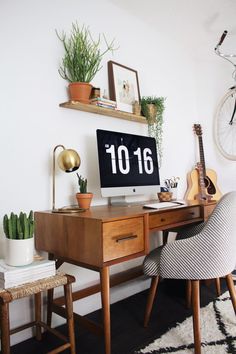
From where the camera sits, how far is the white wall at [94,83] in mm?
1634

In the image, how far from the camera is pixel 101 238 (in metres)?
1.28

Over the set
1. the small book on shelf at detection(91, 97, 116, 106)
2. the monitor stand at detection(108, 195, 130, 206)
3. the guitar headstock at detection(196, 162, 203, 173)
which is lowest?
the monitor stand at detection(108, 195, 130, 206)

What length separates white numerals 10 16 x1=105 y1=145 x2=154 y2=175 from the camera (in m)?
1.89

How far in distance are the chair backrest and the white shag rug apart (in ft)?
1.23

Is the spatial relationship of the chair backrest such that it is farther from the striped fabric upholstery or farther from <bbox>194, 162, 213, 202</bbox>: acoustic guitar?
<bbox>194, 162, 213, 202</bbox>: acoustic guitar

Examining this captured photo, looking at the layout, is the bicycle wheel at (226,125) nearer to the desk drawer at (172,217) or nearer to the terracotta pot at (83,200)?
the desk drawer at (172,217)

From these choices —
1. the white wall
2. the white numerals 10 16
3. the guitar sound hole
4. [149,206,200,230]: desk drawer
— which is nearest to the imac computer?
the white numerals 10 16

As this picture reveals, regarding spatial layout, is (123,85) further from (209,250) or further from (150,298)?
(150,298)

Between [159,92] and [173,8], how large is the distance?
0.70 metres

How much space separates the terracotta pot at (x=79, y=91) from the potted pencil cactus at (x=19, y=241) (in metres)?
0.90

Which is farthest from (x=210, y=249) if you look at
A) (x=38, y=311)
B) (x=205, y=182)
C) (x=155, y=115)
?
(x=205, y=182)

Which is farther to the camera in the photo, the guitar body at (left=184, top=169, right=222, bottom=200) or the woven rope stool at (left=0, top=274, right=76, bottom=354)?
the guitar body at (left=184, top=169, right=222, bottom=200)

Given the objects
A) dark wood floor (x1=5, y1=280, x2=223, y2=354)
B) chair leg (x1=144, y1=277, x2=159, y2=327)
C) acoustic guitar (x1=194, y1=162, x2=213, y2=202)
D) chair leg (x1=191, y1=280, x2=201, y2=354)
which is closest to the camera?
chair leg (x1=191, y1=280, x2=201, y2=354)

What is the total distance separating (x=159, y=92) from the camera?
2703 mm
